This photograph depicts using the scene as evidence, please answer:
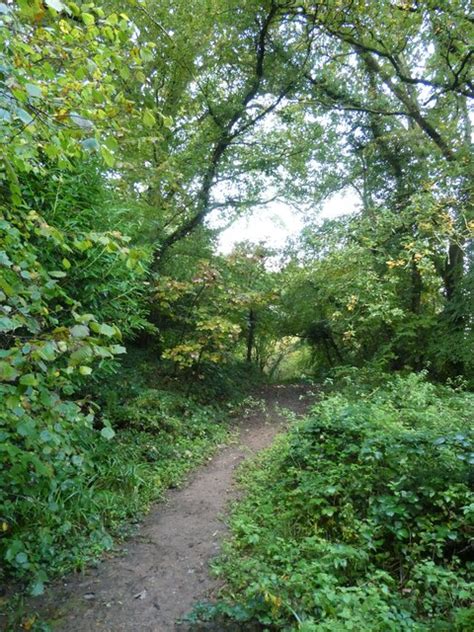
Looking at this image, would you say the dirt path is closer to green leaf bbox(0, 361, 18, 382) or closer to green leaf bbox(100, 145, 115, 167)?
green leaf bbox(0, 361, 18, 382)

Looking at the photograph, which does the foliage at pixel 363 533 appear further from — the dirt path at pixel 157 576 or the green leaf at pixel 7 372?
the green leaf at pixel 7 372

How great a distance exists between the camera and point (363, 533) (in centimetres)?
328

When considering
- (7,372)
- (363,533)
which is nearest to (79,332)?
(7,372)

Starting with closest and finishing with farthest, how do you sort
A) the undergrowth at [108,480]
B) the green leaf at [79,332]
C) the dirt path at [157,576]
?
the green leaf at [79,332], the dirt path at [157,576], the undergrowth at [108,480]

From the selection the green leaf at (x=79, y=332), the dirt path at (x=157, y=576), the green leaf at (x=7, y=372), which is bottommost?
the dirt path at (x=157, y=576)

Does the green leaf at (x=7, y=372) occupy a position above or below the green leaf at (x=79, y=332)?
below

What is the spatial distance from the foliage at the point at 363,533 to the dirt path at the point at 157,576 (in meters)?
0.31

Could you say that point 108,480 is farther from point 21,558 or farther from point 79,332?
point 79,332

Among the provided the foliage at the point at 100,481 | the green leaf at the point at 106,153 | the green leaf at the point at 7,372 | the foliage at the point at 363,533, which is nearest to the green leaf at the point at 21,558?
the foliage at the point at 100,481

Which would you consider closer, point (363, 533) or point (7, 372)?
point (7, 372)

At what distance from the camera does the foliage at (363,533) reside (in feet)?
8.64

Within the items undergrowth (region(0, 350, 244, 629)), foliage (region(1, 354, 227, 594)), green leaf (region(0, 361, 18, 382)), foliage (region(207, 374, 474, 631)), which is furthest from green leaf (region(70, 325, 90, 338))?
foliage (region(207, 374, 474, 631))

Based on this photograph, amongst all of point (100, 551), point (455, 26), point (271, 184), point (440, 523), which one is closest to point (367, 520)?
point (440, 523)

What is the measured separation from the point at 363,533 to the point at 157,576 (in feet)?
5.87
